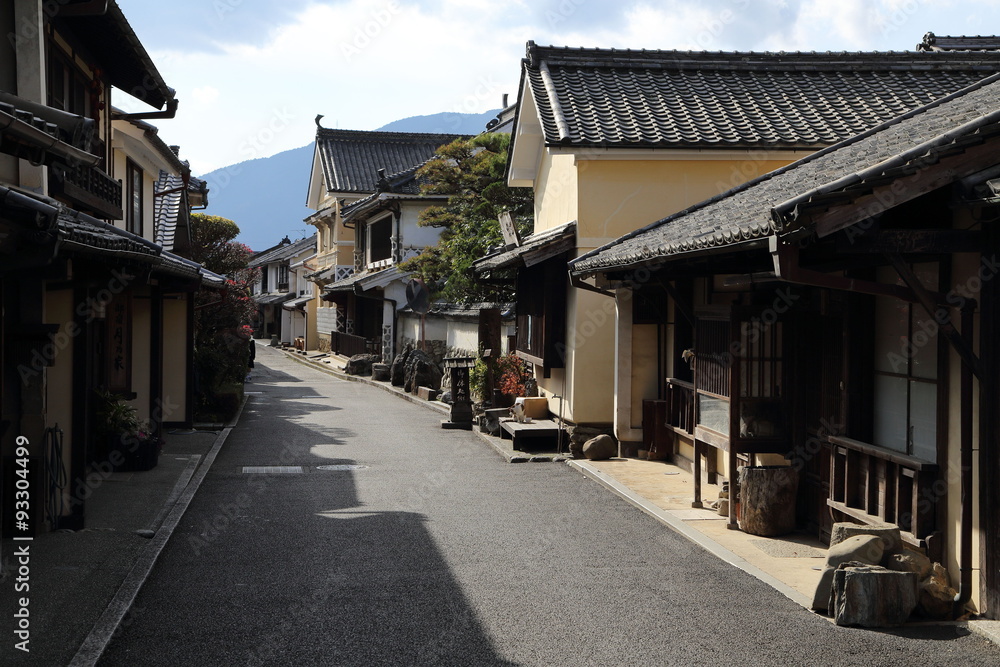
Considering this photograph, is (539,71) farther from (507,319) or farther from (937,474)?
(937,474)

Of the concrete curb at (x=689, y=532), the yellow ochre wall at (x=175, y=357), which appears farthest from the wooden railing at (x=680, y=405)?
the yellow ochre wall at (x=175, y=357)

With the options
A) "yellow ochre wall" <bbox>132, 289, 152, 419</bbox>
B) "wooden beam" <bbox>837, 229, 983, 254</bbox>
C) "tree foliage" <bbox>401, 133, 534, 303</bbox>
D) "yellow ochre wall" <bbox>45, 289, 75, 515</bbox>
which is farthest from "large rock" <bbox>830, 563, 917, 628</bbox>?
"tree foliage" <bbox>401, 133, 534, 303</bbox>

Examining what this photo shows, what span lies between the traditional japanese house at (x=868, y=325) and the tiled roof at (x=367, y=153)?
123ft

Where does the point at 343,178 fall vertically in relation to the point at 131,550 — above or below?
above

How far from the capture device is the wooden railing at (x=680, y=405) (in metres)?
14.0

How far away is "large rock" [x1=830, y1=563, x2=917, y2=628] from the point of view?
7.01 m

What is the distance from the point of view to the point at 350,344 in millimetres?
43812

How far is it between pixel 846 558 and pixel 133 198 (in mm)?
16083

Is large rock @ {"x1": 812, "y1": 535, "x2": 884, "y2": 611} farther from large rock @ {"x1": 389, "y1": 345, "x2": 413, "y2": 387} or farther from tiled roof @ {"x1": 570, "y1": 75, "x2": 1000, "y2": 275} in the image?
large rock @ {"x1": 389, "y1": 345, "x2": 413, "y2": 387}

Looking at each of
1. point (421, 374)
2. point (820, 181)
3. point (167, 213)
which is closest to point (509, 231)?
point (167, 213)

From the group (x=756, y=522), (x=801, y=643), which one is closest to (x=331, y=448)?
(x=756, y=522)

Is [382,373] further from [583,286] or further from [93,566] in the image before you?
[93,566]

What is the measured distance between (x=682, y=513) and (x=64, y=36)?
34.2 feet

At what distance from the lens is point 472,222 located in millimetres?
25734
